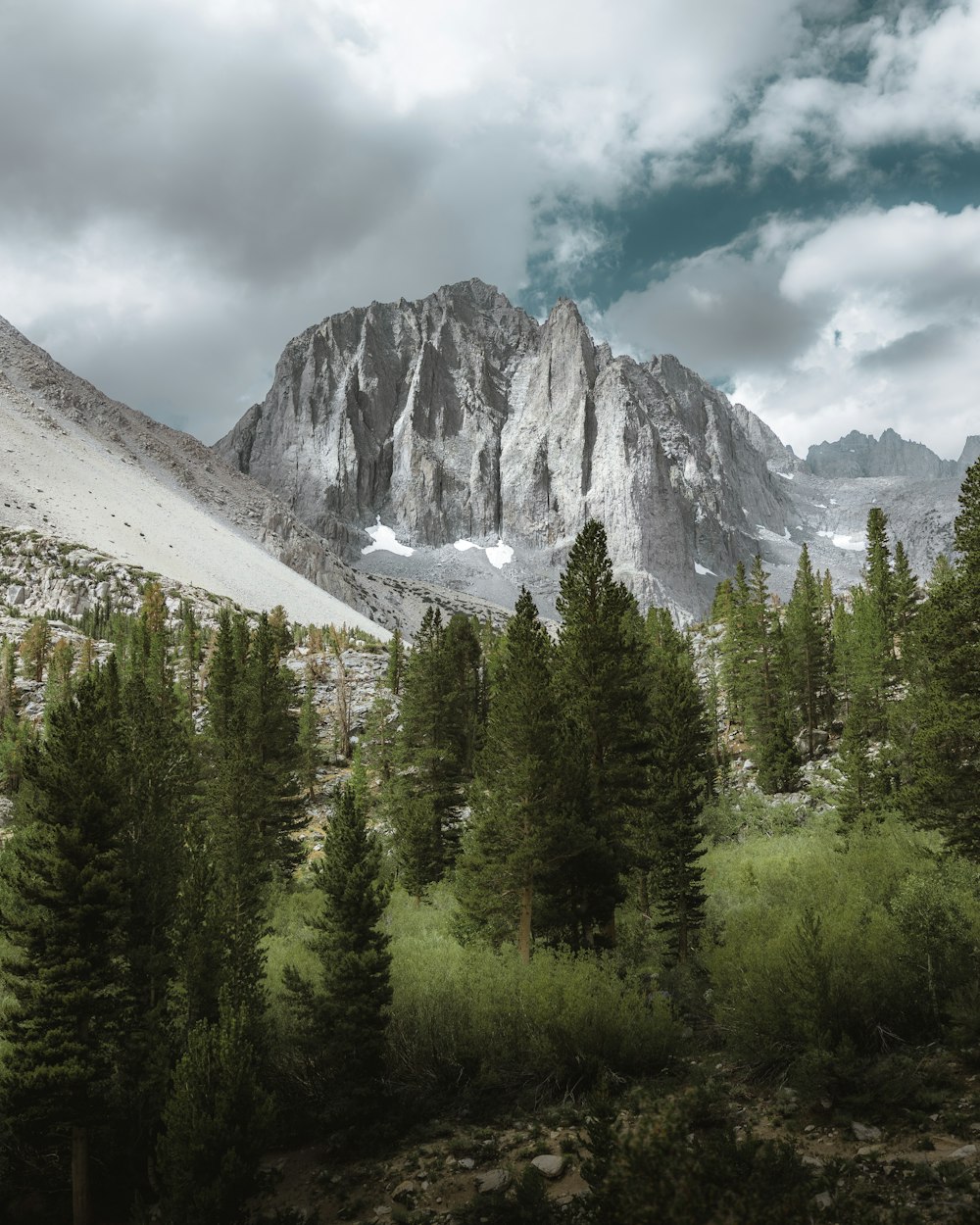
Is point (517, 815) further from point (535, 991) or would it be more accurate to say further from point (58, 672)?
point (58, 672)

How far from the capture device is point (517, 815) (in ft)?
70.4

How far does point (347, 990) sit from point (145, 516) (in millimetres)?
167541

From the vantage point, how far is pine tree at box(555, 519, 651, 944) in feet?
72.5

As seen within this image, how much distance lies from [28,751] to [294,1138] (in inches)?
454

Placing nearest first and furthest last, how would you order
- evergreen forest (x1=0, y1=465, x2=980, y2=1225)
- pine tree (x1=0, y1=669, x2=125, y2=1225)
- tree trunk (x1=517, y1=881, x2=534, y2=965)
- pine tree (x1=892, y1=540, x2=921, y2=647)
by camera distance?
1. evergreen forest (x1=0, y1=465, x2=980, y2=1225)
2. pine tree (x1=0, y1=669, x2=125, y2=1225)
3. tree trunk (x1=517, y1=881, x2=534, y2=965)
4. pine tree (x1=892, y1=540, x2=921, y2=647)

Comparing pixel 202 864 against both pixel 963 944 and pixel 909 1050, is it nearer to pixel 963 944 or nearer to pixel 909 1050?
pixel 909 1050

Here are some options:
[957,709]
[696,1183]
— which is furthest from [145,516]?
[696,1183]

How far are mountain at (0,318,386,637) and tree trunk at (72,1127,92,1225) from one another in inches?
5091

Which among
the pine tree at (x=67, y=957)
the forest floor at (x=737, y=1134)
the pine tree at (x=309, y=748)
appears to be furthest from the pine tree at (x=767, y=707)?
the pine tree at (x=67, y=957)

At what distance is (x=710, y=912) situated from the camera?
25453mm

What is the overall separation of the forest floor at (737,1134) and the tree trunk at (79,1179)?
13.8 feet

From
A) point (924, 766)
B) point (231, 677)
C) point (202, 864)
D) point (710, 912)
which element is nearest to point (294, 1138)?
point (202, 864)

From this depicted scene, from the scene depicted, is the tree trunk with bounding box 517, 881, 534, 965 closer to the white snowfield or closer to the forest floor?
the forest floor

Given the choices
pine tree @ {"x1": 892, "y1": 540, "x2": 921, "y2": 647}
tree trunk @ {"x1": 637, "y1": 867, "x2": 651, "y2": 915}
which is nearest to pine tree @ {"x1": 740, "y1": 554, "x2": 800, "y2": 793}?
pine tree @ {"x1": 892, "y1": 540, "x2": 921, "y2": 647}
